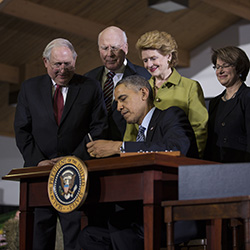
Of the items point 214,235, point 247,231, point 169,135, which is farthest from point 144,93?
point 247,231

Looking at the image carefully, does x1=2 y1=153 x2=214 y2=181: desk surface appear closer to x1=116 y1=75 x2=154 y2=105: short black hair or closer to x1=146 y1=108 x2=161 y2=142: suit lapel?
x1=146 y1=108 x2=161 y2=142: suit lapel

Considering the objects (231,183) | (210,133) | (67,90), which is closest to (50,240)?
(67,90)

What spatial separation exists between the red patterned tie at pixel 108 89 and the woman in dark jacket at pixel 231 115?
618 mm

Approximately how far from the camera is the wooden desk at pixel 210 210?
213 cm

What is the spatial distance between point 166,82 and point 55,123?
0.66 meters

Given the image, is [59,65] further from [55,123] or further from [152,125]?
[152,125]

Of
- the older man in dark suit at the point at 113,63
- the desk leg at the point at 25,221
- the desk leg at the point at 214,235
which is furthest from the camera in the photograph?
the older man in dark suit at the point at 113,63

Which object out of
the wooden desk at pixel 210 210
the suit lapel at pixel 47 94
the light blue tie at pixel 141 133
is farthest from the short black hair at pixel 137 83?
the wooden desk at pixel 210 210

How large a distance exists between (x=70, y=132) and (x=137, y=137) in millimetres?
434

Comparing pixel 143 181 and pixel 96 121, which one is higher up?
pixel 96 121

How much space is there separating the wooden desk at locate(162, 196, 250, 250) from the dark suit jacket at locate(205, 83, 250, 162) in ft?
3.31

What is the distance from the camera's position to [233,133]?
3.28 meters

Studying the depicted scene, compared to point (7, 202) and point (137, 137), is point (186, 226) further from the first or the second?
point (7, 202)

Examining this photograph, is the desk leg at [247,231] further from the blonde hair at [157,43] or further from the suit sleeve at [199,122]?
the blonde hair at [157,43]
